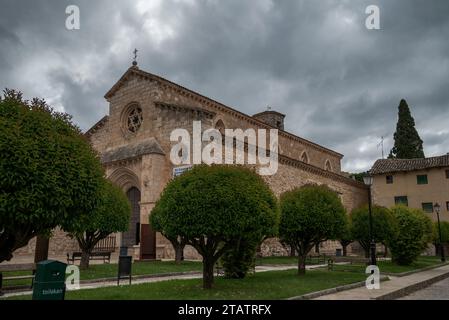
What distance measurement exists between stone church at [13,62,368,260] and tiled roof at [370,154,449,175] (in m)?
13.1

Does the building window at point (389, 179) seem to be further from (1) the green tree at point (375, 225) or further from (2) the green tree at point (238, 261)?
(2) the green tree at point (238, 261)

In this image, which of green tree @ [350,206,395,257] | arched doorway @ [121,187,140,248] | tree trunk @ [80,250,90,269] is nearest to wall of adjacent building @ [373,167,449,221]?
green tree @ [350,206,395,257]

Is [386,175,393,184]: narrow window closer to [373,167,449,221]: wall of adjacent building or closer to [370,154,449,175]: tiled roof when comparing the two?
[373,167,449,221]: wall of adjacent building

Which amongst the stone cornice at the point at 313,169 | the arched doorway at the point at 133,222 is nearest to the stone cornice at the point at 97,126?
the arched doorway at the point at 133,222

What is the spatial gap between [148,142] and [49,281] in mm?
19223

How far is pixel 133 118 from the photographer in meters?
28.7

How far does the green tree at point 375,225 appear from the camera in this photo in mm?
→ 20781

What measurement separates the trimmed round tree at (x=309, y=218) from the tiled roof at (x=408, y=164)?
29748 mm

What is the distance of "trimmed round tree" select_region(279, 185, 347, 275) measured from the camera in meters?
15.7

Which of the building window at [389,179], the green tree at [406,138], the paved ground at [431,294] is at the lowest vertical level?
the paved ground at [431,294]

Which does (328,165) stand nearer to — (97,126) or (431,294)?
(97,126)
